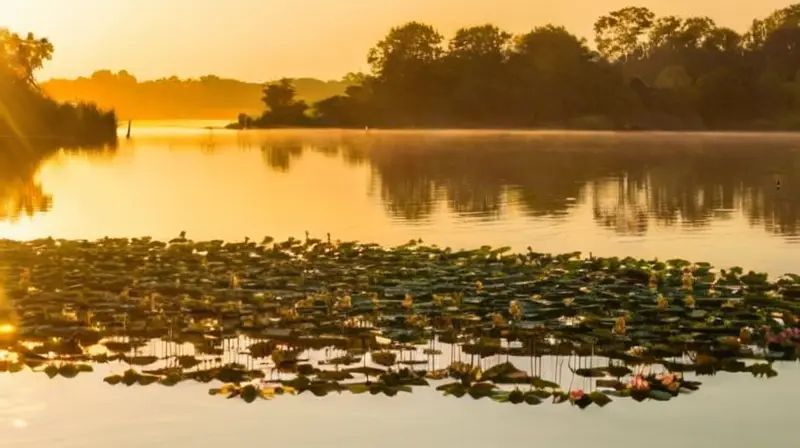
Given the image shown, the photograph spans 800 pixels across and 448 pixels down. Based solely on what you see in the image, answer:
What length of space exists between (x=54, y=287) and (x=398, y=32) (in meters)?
123

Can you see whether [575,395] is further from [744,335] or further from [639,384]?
[744,335]

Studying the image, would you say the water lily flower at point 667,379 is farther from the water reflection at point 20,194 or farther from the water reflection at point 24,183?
the water reflection at point 20,194

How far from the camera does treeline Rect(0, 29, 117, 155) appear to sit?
74500 millimetres

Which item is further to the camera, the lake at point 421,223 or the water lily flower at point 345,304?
the water lily flower at point 345,304

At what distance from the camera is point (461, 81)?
125 metres

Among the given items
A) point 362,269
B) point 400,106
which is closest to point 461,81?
point 400,106

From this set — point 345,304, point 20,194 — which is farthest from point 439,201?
point 345,304

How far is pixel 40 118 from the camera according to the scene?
76.7 metres

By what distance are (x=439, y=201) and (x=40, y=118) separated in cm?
5010

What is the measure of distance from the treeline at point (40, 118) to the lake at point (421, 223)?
5423 mm

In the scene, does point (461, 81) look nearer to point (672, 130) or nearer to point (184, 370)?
point (672, 130)

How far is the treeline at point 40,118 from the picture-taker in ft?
244

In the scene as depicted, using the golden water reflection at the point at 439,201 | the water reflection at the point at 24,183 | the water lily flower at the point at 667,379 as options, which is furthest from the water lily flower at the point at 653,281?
the water reflection at the point at 24,183

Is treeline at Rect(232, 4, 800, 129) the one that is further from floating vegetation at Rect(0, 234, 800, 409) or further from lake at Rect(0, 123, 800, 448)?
floating vegetation at Rect(0, 234, 800, 409)
